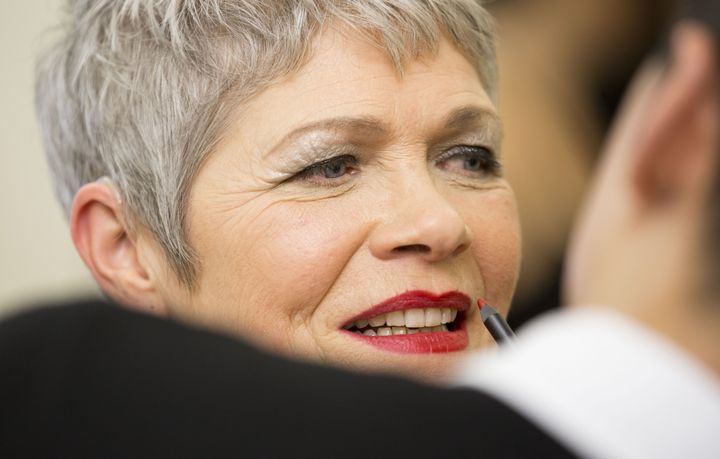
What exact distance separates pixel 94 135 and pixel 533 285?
45.6 inches

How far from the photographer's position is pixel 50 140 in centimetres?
223

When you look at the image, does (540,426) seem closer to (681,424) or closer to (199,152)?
(681,424)

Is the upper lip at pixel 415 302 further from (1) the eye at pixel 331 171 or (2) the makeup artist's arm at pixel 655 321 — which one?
(2) the makeup artist's arm at pixel 655 321

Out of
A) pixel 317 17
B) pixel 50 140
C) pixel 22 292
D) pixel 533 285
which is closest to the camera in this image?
pixel 317 17

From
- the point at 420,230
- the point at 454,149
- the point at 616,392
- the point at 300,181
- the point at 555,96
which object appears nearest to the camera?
the point at 616,392

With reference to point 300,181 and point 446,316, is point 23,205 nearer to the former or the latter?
point 300,181

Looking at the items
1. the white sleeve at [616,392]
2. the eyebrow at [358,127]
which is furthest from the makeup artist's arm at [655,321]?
the eyebrow at [358,127]

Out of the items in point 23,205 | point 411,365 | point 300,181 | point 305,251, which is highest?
point 23,205

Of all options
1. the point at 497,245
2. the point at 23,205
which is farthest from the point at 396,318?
the point at 23,205

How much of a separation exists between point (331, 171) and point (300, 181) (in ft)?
0.20

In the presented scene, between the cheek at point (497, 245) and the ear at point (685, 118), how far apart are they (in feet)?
3.10

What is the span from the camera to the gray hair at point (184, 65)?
190 cm

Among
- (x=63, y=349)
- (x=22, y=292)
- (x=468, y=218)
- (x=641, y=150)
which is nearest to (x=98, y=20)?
(x=468, y=218)

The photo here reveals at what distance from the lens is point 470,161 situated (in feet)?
6.80
